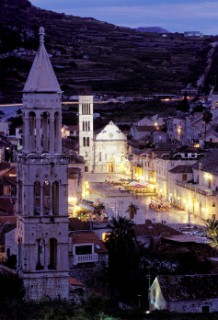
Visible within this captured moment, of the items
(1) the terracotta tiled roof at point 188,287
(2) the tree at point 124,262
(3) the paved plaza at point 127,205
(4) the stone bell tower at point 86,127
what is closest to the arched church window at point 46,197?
(1) the terracotta tiled roof at point 188,287

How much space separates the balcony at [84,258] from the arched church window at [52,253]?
21.8ft

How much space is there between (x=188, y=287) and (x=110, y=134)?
169 feet

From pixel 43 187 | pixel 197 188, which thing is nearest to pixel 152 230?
pixel 43 187

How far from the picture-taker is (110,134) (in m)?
76.9

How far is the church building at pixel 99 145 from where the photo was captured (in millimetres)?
75875

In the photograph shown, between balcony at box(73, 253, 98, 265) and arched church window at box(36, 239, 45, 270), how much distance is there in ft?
22.2

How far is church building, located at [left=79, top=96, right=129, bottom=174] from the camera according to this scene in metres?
75.9

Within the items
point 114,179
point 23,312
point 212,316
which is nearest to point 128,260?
point 212,316

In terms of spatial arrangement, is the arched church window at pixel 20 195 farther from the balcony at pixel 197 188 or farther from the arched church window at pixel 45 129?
the balcony at pixel 197 188

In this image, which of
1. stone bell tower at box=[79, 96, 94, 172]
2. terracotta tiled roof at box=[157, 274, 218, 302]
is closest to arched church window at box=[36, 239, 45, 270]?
terracotta tiled roof at box=[157, 274, 218, 302]

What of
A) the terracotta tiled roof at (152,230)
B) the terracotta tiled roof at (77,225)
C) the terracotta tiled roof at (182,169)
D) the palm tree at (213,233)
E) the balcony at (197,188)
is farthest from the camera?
the terracotta tiled roof at (182,169)

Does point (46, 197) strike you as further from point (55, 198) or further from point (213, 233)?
point (213, 233)

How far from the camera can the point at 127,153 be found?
248 ft

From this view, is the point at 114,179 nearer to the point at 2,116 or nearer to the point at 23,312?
the point at 2,116
